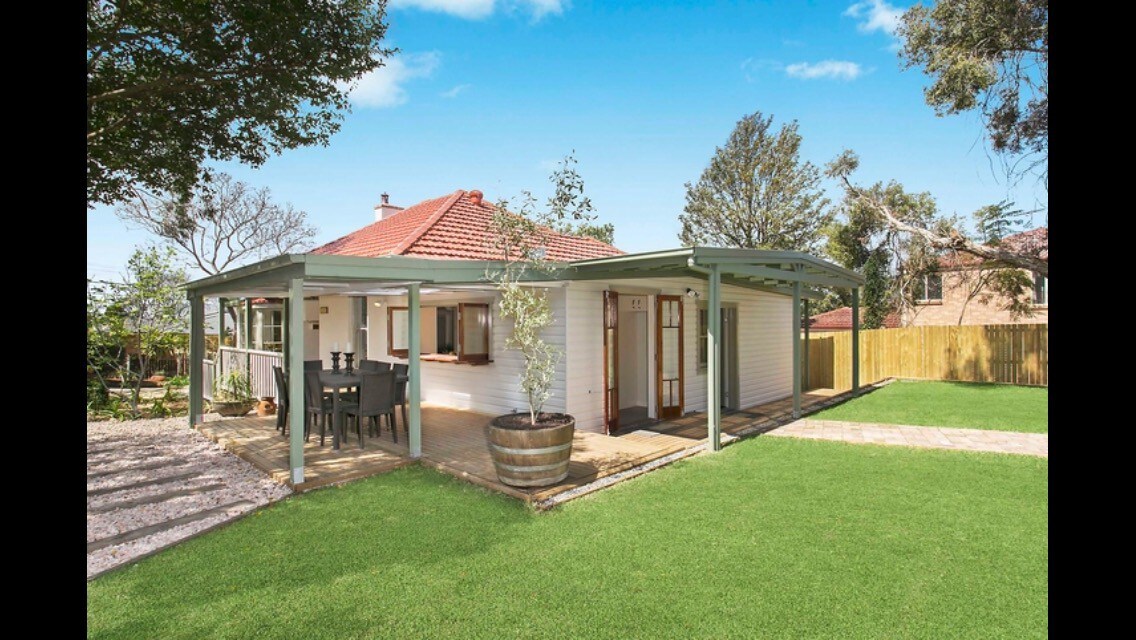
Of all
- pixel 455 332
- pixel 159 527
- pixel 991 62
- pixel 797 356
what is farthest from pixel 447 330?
pixel 991 62

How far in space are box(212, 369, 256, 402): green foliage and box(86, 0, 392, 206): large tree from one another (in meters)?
3.49

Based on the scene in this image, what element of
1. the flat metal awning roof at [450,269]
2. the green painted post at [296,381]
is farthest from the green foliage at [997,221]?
the green painted post at [296,381]

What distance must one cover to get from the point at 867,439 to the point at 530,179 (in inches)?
242

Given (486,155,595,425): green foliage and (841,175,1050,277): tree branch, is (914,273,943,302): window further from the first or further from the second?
(486,155,595,425): green foliage

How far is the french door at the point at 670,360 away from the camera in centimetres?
929

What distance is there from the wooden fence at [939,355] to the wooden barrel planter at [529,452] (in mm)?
11225

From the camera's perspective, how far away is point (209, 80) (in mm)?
7715

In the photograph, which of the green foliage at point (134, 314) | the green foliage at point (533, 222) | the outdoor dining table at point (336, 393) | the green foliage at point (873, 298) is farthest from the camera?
the green foliage at point (873, 298)

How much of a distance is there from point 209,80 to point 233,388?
555cm

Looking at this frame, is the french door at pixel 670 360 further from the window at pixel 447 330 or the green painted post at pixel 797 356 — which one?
the window at pixel 447 330

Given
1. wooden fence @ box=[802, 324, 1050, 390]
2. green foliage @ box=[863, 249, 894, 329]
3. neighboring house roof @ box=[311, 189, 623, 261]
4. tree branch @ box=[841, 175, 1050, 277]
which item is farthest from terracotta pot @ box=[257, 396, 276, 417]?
green foliage @ box=[863, 249, 894, 329]
